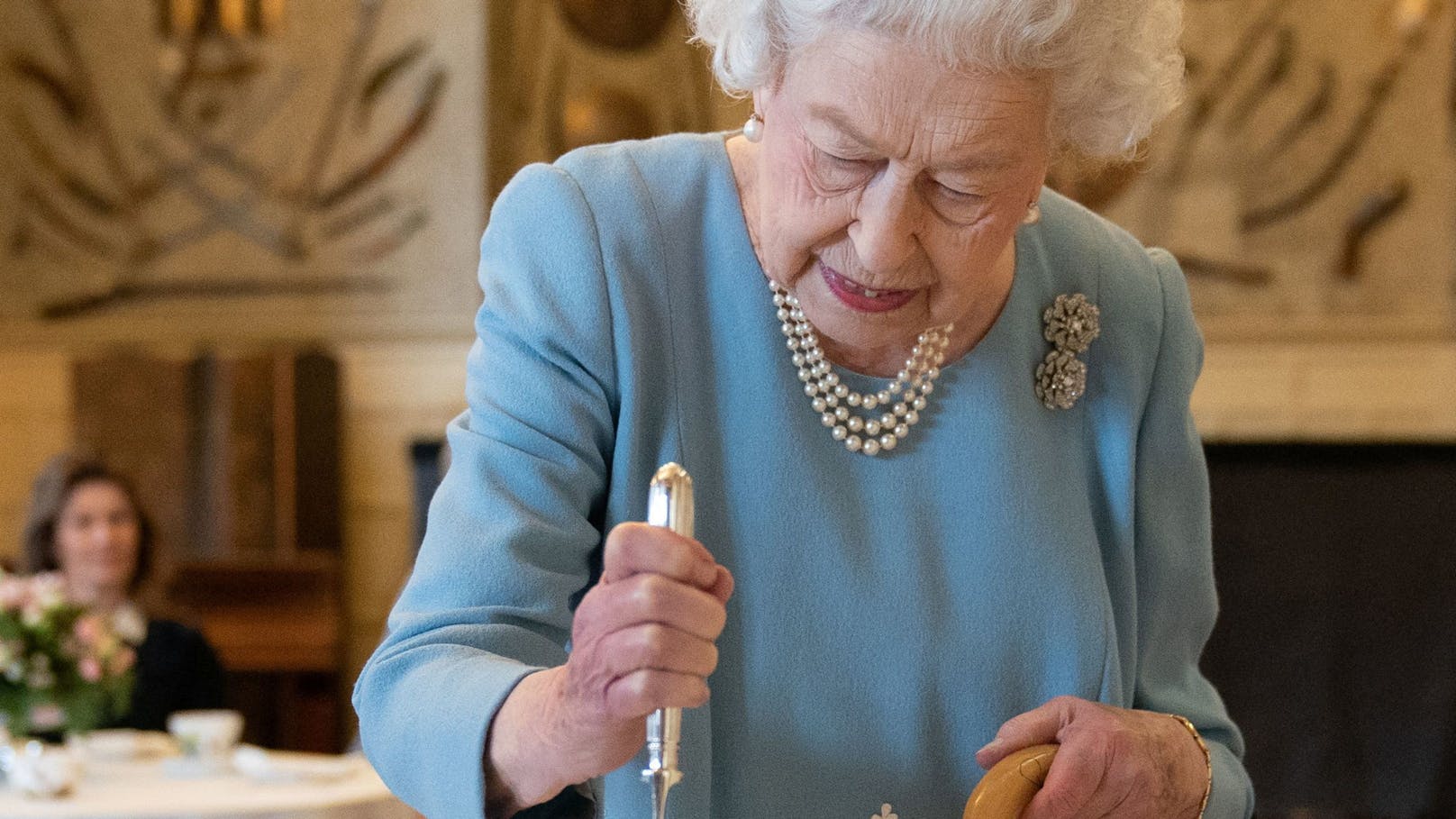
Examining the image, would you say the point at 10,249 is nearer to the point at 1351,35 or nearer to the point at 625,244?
the point at 1351,35

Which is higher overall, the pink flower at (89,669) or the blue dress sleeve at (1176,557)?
the blue dress sleeve at (1176,557)

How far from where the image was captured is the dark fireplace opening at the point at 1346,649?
4.94m

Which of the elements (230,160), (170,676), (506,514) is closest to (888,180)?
(506,514)

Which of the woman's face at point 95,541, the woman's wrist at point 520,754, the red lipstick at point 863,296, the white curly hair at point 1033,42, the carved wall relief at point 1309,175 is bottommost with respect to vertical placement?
the woman's face at point 95,541

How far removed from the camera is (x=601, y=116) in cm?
584

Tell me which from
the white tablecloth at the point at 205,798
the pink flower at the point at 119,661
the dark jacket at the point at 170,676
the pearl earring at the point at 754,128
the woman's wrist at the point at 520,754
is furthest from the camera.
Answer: the dark jacket at the point at 170,676

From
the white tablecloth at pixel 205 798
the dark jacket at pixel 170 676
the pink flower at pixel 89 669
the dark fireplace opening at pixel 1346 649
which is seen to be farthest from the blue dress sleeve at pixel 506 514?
the dark fireplace opening at pixel 1346 649

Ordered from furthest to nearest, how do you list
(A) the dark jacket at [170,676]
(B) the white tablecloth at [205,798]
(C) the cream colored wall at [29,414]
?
(C) the cream colored wall at [29,414] < (A) the dark jacket at [170,676] < (B) the white tablecloth at [205,798]

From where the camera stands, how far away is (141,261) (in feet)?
19.4

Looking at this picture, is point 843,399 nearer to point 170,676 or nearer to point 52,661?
point 52,661

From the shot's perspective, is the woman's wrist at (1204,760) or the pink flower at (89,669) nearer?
the woman's wrist at (1204,760)

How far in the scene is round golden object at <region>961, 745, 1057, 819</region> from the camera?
117cm

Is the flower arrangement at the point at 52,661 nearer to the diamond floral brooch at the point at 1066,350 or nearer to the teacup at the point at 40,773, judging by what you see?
the teacup at the point at 40,773

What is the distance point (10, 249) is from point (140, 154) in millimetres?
536
